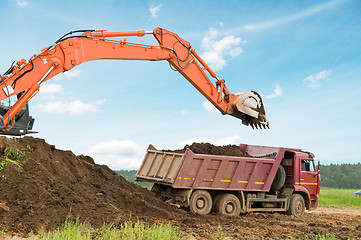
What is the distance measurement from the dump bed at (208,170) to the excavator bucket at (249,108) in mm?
1339

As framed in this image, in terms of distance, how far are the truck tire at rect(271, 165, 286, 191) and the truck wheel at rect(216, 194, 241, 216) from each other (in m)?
2.12

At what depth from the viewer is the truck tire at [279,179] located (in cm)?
1507

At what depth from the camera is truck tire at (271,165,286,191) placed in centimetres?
1507

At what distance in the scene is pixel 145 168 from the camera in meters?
14.5

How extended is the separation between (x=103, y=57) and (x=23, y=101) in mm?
2667

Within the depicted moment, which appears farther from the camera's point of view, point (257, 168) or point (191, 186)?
point (257, 168)

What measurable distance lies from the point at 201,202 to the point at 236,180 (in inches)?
58.8

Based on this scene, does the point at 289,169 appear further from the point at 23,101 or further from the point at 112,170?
the point at 23,101

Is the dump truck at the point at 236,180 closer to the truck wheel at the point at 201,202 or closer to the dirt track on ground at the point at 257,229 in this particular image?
the truck wheel at the point at 201,202

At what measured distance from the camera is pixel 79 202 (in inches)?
402

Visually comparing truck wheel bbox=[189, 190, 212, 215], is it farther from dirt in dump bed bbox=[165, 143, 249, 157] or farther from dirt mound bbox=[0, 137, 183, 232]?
dirt in dump bed bbox=[165, 143, 249, 157]

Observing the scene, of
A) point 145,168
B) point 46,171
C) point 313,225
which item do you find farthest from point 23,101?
point 313,225

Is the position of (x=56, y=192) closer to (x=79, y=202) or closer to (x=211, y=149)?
(x=79, y=202)

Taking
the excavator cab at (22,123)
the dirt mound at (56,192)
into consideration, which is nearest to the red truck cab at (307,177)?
the dirt mound at (56,192)
